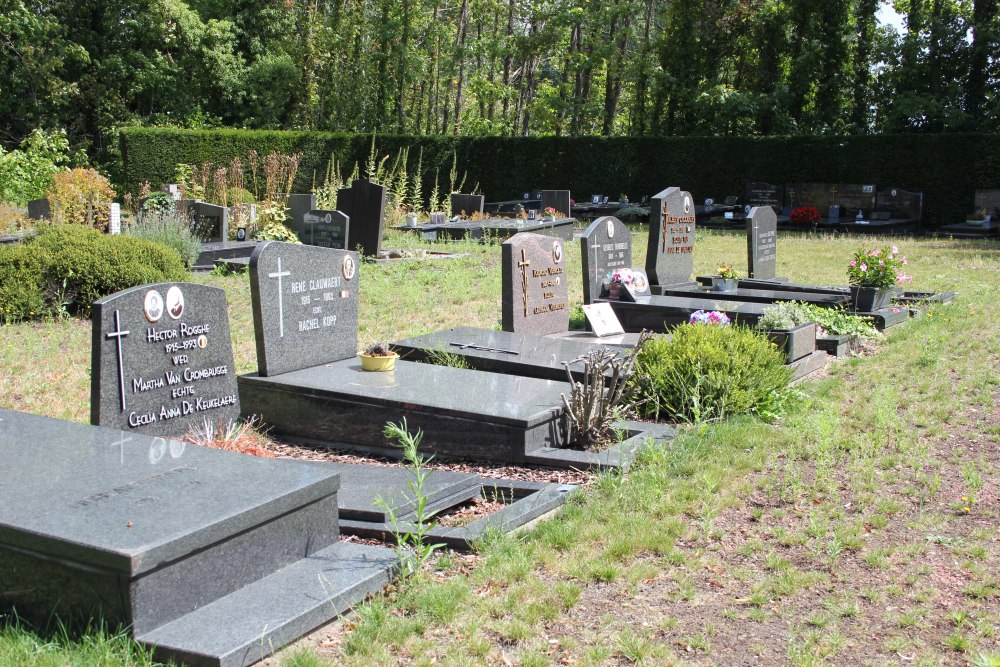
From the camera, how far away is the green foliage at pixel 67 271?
31.9 feet

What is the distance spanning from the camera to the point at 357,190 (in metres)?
14.9

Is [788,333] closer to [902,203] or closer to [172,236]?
[172,236]

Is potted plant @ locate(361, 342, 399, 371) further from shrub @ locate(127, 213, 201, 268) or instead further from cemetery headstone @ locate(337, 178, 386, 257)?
cemetery headstone @ locate(337, 178, 386, 257)

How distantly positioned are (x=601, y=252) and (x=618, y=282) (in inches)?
19.7

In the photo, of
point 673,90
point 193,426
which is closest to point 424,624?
point 193,426

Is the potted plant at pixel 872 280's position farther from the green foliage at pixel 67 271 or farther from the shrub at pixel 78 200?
the shrub at pixel 78 200

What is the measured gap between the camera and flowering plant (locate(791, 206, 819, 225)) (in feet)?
71.5

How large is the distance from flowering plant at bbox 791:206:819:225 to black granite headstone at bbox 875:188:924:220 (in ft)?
7.63

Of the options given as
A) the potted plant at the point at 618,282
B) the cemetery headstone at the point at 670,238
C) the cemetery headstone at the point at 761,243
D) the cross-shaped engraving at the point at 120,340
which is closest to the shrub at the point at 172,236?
the potted plant at the point at 618,282

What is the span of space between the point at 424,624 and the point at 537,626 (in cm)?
41

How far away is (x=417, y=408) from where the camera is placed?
5742mm

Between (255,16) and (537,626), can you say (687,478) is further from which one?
(255,16)

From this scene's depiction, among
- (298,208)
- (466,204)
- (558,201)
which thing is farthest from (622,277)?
(466,204)

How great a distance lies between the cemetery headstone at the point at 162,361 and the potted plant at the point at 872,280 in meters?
7.12
